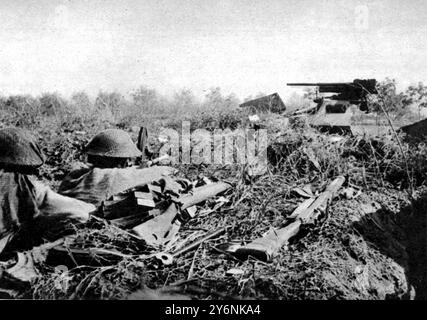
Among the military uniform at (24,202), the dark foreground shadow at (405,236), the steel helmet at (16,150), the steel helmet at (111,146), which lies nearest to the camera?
the military uniform at (24,202)

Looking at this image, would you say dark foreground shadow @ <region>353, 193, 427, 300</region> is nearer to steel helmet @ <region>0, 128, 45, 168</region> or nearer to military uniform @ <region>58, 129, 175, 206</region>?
military uniform @ <region>58, 129, 175, 206</region>

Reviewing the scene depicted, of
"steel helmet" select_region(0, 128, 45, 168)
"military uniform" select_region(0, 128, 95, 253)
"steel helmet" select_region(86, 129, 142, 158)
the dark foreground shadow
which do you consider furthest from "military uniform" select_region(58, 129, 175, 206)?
the dark foreground shadow

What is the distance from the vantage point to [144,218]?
3762 millimetres

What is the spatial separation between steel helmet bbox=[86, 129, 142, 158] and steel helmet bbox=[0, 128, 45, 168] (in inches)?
47.3

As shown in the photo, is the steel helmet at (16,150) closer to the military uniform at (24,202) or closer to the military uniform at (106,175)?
the military uniform at (24,202)

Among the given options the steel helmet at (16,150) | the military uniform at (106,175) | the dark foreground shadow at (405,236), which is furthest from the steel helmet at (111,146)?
the dark foreground shadow at (405,236)

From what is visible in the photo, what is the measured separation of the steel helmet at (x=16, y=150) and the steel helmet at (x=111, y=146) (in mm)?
1203

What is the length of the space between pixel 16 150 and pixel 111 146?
4.71 ft

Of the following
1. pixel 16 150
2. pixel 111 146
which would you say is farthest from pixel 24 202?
pixel 111 146

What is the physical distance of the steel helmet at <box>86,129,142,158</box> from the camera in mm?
5133

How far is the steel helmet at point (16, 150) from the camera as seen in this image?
385cm

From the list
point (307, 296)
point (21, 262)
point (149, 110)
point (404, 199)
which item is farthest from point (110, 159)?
point (149, 110)

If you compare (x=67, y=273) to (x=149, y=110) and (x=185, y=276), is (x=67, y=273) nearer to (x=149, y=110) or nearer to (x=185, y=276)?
(x=185, y=276)

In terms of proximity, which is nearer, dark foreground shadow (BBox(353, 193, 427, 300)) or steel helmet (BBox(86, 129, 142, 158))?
dark foreground shadow (BBox(353, 193, 427, 300))
